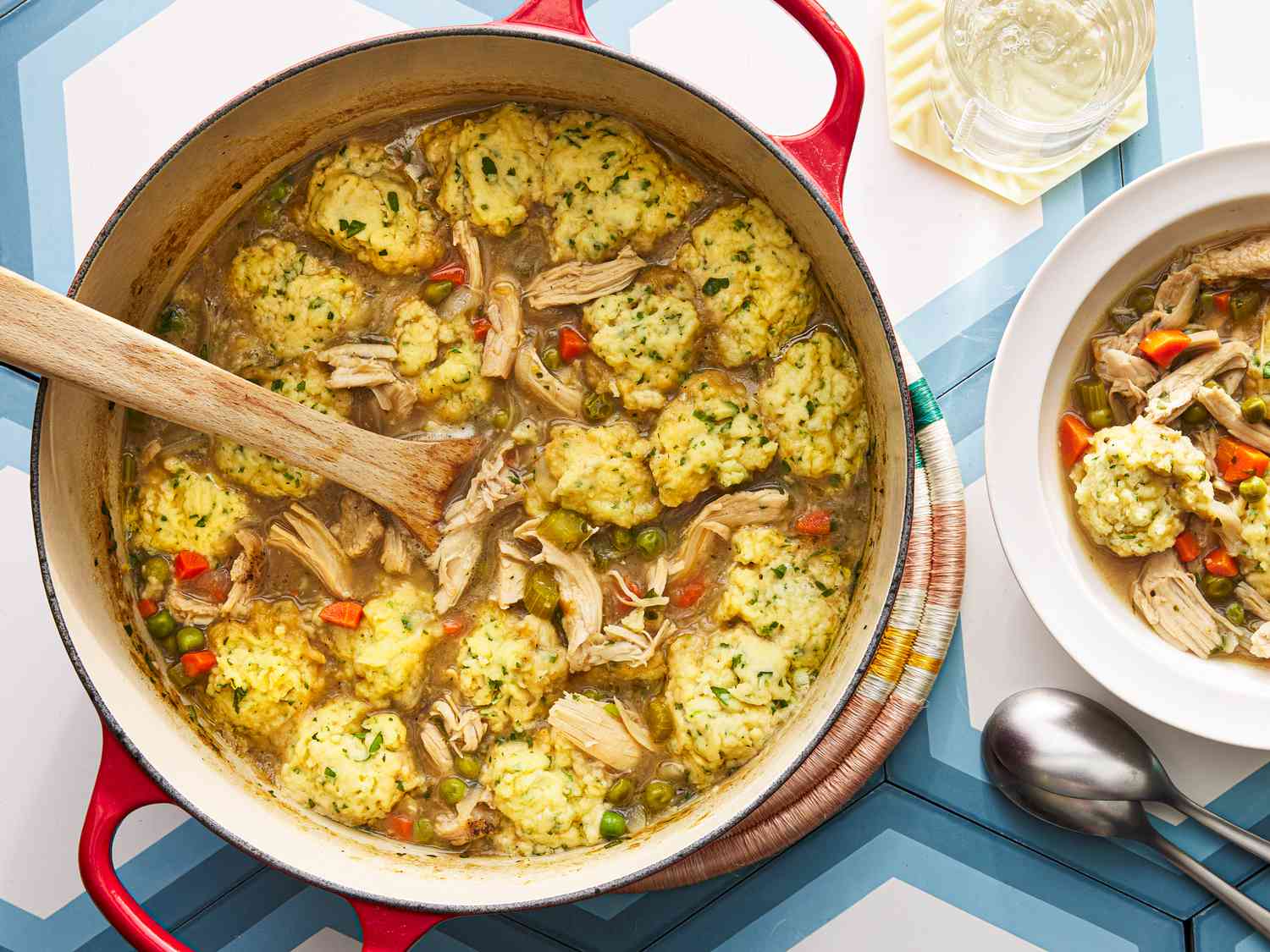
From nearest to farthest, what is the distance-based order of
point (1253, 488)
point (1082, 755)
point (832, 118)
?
point (832, 118) → point (1253, 488) → point (1082, 755)

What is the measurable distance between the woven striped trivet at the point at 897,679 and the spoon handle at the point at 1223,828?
604mm

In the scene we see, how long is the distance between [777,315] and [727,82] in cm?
67

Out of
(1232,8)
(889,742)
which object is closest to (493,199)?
(889,742)

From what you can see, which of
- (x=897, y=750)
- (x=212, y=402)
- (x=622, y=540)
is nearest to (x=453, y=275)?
(x=212, y=402)

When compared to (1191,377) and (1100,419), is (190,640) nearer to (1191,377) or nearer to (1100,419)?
(1100,419)

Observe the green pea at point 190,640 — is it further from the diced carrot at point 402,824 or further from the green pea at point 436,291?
the green pea at point 436,291

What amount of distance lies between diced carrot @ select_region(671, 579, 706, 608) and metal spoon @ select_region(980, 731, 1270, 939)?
0.74 meters

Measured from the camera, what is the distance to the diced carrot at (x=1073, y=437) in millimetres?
2252

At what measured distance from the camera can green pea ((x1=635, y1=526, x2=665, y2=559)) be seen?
87.7 inches

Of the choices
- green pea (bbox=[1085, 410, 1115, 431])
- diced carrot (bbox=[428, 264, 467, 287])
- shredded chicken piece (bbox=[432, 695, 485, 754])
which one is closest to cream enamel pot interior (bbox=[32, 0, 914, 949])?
shredded chicken piece (bbox=[432, 695, 485, 754])

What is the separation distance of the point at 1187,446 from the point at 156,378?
2.05m


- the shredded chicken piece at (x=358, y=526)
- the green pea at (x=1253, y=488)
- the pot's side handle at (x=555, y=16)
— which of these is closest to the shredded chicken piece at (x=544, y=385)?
the shredded chicken piece at (x=358, y=526)

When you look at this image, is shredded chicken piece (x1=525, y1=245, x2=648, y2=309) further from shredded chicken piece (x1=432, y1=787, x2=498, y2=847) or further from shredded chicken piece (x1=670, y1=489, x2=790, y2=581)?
shredded chicken piece (x1=432, y1=787, x2=498, y2=847)

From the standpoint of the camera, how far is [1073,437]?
2.27 metres
